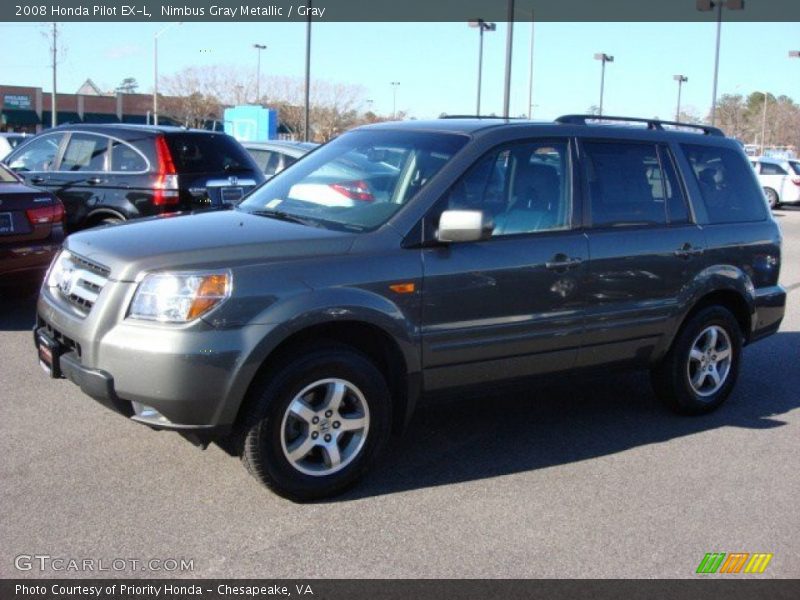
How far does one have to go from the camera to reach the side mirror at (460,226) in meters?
4.45

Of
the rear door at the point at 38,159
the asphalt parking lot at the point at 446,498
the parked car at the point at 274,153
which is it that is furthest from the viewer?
the parked car at the point at 274,153

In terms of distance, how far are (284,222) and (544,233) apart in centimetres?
147

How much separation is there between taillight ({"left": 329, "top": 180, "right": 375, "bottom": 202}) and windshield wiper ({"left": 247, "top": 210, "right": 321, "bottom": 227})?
29 centimetres

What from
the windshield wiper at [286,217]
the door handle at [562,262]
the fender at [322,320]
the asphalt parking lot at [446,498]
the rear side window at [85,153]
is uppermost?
the rear side window at [85,153]

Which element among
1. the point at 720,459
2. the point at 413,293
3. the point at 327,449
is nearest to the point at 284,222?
the point at 413,293

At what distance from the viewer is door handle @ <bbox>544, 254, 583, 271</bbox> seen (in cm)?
501

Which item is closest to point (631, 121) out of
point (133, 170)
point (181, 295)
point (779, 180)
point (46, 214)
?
point (181, 295)

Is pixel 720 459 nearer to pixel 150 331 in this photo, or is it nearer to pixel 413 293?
pixel 413 293

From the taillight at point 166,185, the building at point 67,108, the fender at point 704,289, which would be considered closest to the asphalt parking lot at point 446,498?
the fender at point 704,289

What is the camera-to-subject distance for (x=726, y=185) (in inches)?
245

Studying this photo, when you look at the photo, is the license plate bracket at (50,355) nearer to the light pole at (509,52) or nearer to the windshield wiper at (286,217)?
the windshield wiper at (286,217)

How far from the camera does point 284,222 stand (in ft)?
15.6

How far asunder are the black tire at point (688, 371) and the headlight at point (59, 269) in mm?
3719
